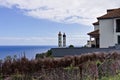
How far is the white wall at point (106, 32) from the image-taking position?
47.6 meters

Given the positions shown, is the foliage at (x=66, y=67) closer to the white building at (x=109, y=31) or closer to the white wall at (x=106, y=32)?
the white building at (x=109, y=31)

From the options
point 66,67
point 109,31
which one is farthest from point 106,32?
point 66,67

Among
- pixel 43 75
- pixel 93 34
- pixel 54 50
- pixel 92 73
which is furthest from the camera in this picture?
pixel 93 34

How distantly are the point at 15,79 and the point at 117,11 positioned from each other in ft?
134

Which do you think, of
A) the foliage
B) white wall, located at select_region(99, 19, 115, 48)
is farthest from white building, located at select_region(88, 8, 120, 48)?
the foliage

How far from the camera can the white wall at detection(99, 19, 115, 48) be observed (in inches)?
1874

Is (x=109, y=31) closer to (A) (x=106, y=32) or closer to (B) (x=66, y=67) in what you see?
(A) (x=106, y=32)

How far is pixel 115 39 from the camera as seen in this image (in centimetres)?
4681

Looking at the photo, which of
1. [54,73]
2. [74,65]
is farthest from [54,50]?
[54,73]

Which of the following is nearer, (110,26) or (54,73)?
(54,73)

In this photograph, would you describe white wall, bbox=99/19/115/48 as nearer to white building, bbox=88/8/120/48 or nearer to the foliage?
white building, bbox=88/8/120/48

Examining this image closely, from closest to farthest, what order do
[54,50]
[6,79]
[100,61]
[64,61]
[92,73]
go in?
[6,79] < [64,61] < [92,73] < [100,61] < [54,50]

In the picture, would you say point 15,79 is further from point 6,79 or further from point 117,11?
point 117,11

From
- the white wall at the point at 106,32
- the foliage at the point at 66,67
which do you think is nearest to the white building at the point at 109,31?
the white wall at the point at 106,32
